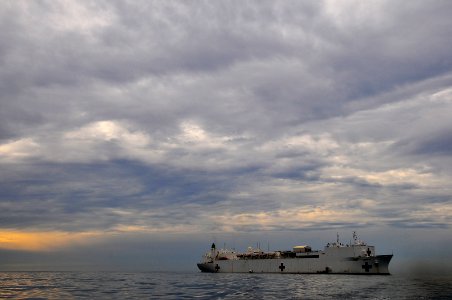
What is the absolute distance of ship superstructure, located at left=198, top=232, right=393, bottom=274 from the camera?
363 feet

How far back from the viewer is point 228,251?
148000mm

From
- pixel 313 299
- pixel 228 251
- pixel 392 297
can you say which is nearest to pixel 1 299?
pixel 313 299

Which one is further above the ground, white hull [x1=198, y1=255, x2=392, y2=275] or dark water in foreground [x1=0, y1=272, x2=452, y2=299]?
white hull [x1=198, y1=255, x2=392, y2=275]

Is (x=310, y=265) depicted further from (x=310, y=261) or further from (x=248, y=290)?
(x=248, y=290)

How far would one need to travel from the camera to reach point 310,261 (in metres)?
119

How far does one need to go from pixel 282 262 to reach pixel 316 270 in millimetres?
10971

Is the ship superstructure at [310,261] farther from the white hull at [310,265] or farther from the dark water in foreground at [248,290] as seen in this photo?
the dark water in foreground at [248,290]

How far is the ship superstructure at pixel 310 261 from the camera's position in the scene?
110750mm

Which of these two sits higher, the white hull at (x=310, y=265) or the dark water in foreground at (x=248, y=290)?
the white hull at (x=310, y=265)

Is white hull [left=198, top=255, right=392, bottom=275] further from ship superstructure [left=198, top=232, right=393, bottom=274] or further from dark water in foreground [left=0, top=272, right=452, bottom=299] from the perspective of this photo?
dark water in foreground [left=0, top=272, right=452, bottom=299]

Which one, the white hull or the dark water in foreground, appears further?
the white hull

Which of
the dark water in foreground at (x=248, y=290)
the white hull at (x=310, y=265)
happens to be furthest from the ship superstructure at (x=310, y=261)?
the dark water in foreground at (x=248, y=290)

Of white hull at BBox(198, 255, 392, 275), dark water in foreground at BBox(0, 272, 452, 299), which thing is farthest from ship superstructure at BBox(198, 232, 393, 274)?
dark water in foreground at BBox(0, 272, 452, 299)

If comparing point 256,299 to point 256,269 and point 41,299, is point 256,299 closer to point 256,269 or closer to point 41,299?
point 41,299
